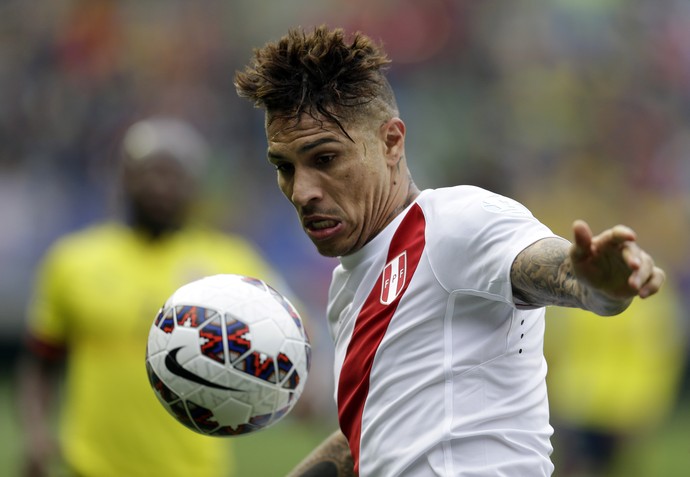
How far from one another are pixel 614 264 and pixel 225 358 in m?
1.39

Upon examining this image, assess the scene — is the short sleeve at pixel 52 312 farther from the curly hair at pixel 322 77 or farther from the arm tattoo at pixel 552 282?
the arm tattoo at pixel 552 282

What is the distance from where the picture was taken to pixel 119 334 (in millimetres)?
6406

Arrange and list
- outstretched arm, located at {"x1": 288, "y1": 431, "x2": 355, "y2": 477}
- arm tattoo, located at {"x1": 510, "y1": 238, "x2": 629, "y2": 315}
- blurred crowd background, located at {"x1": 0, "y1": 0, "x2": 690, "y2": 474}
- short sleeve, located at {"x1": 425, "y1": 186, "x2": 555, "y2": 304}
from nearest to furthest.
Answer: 1. arm tattoo, located at {"x1": 510, "y1": 238, "x2": 629, "y2": 315}
2. short sleeve, located at {"x1": 425, "y1": 186, "x2": 555, "y2": 304}
3. outstretched arm, located at {"x1": 288, "y1": 431, "x2": 355, "y2": 477}
4. blurred crowd background, located at {"x1": 0, "y1": 0, "x2": 690, "y2": 474}

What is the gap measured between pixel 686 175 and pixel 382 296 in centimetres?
1310

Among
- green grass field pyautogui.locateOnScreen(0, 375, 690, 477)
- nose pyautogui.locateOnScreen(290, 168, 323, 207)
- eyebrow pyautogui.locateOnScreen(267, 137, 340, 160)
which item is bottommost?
green grass field pyautogui.locateOnScreen(0, 375, 690, 477)

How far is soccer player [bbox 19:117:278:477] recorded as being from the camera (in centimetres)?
623

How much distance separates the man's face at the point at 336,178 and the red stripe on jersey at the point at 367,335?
0.14 m

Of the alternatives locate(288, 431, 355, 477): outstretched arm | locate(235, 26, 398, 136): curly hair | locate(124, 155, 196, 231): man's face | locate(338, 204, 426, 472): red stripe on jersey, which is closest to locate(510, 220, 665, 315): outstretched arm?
locate(338, 204, 426, 472): red stripe on jersey

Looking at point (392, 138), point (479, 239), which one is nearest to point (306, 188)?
point (392, 138)

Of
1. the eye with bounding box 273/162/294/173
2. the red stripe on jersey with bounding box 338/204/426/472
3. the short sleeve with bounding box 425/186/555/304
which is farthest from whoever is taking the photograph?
the eye with bounding box 273/162/294/173

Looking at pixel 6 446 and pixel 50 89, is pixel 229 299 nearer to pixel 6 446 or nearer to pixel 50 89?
pixel 6 446

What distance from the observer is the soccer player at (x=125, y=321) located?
6227 mm

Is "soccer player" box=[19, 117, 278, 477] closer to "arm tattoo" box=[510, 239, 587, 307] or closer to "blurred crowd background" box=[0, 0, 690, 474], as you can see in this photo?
"arm tattoo" box=[510, 239, 587, 307]

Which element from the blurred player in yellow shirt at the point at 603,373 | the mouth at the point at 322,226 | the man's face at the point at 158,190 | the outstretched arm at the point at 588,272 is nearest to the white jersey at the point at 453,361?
the outstretched arm at the point at 588,272
